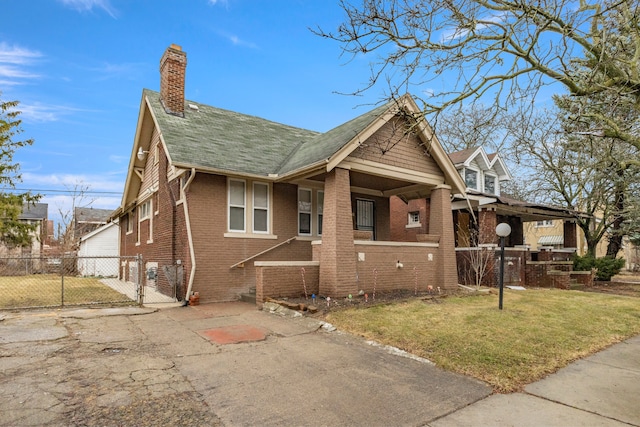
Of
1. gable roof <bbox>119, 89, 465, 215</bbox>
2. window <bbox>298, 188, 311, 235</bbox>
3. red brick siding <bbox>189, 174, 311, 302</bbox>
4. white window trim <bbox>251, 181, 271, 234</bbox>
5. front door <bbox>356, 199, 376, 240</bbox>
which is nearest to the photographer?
gable roof <bbox>119, 89, 465, 215</bbox>

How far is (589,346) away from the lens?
7020 mm

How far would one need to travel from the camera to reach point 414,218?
65.8 ft

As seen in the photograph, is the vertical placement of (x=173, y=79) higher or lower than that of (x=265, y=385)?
higher

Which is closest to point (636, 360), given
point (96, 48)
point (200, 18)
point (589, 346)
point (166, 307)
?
point (589, 346)

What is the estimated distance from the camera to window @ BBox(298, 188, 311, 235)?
44.6 ft

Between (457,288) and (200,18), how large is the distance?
40.0ft

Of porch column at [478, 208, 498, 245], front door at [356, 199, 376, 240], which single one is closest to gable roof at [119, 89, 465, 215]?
front door at [356, 199, 376, 240]

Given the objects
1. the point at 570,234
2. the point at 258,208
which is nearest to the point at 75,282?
the point at 258,208

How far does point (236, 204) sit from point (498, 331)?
817 centimetres

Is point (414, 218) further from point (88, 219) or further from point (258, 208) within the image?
point (88, 219)

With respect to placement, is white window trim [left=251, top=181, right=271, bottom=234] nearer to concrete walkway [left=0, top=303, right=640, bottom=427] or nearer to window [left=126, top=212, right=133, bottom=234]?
concrete walkway [left=0, top=303, right=640, bottom=427]

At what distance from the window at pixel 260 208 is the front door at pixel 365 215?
389 centimetres

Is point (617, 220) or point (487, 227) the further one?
point (617, 220)

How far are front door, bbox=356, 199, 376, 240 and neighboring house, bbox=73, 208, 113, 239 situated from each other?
35.6m
